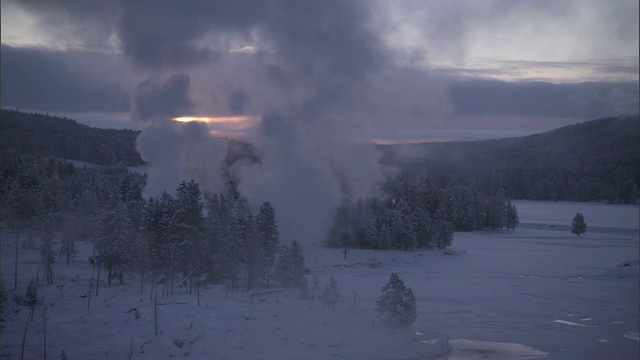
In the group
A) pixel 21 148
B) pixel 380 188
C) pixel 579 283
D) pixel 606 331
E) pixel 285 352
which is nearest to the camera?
pixel 285 352

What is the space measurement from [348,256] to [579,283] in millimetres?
18591

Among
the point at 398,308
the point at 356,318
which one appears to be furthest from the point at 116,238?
the point at 398,308

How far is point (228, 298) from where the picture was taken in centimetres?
2598

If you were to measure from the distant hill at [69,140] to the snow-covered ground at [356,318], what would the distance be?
151 feet

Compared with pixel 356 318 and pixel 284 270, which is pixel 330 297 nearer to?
pixel 356 318

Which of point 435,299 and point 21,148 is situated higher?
point 21,148

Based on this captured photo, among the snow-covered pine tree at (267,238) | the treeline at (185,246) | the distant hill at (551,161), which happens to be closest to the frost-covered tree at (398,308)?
the treeline at (185,246)

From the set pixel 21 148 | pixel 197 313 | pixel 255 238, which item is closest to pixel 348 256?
pixel 255 238

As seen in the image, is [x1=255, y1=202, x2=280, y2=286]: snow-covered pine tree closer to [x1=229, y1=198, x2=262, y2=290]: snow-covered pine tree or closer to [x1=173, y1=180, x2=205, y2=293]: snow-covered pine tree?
[x1=229, y1=198, x2=262, y2=290]: snow-covered pine tree

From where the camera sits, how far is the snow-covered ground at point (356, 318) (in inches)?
722

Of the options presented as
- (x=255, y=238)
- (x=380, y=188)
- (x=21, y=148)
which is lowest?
(x=255, y=238)

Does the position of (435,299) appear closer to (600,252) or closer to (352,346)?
(352,346)

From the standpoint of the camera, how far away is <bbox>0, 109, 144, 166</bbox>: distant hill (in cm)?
7969

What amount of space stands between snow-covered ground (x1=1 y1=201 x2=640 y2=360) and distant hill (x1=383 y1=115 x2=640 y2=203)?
21.7m
